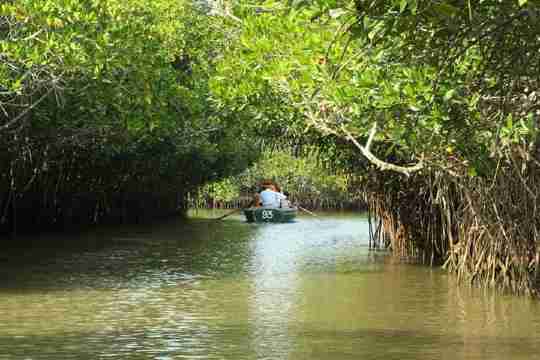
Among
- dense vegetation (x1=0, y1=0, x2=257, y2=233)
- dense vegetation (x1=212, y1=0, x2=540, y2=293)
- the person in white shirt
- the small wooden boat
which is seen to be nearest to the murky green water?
dense vegetation (x1=212, y1=0, x2=540, y2=293)

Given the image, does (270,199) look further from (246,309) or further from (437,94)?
(437,94)

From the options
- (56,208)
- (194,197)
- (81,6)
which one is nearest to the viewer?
(81,6)

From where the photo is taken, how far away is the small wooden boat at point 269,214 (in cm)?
3191

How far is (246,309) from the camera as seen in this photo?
37.4 feet

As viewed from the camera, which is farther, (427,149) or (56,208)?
(56,208)

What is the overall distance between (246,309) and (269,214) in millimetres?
20519

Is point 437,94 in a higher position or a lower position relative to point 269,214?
higher

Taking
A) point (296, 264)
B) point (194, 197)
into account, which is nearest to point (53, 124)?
point (296, 264)

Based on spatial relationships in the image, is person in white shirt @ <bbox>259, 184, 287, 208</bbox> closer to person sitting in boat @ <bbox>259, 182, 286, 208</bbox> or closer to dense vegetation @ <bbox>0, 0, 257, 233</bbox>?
person sitting in boat @ <bbox>259, 182, 286, 208</bbox>

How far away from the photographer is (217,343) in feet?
30.0

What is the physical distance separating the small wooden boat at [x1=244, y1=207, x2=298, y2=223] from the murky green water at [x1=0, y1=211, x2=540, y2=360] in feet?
40.7

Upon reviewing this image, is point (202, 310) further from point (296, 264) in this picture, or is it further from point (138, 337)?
point (296, 264)

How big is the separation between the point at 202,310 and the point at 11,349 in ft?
9.41

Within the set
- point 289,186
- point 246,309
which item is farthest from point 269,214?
point 246,309
